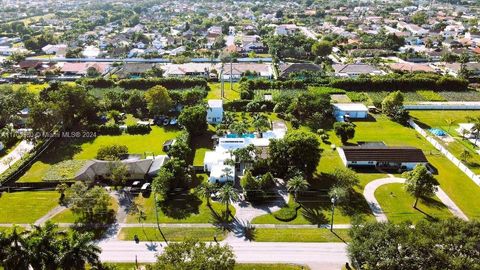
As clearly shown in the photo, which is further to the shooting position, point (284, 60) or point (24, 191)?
point (284, 60)

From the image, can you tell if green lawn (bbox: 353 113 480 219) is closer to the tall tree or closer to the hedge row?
the tall tree

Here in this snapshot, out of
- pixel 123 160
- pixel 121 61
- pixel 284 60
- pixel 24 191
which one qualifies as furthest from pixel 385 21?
pixel 24 191

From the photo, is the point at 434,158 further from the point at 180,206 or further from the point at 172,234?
the point at 172,234

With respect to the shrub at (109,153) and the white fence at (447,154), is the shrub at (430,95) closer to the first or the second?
the white fence at (447,154)

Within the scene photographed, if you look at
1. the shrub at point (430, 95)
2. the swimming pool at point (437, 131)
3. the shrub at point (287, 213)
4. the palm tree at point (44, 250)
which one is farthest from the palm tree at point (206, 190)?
the shrub at point (430, 95)

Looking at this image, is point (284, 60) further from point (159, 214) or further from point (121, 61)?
point (159, 214)

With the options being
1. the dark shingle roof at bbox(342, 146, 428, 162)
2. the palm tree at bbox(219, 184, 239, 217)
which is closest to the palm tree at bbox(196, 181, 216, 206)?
the palm tree at bbox(219, 184, 239, 217)
